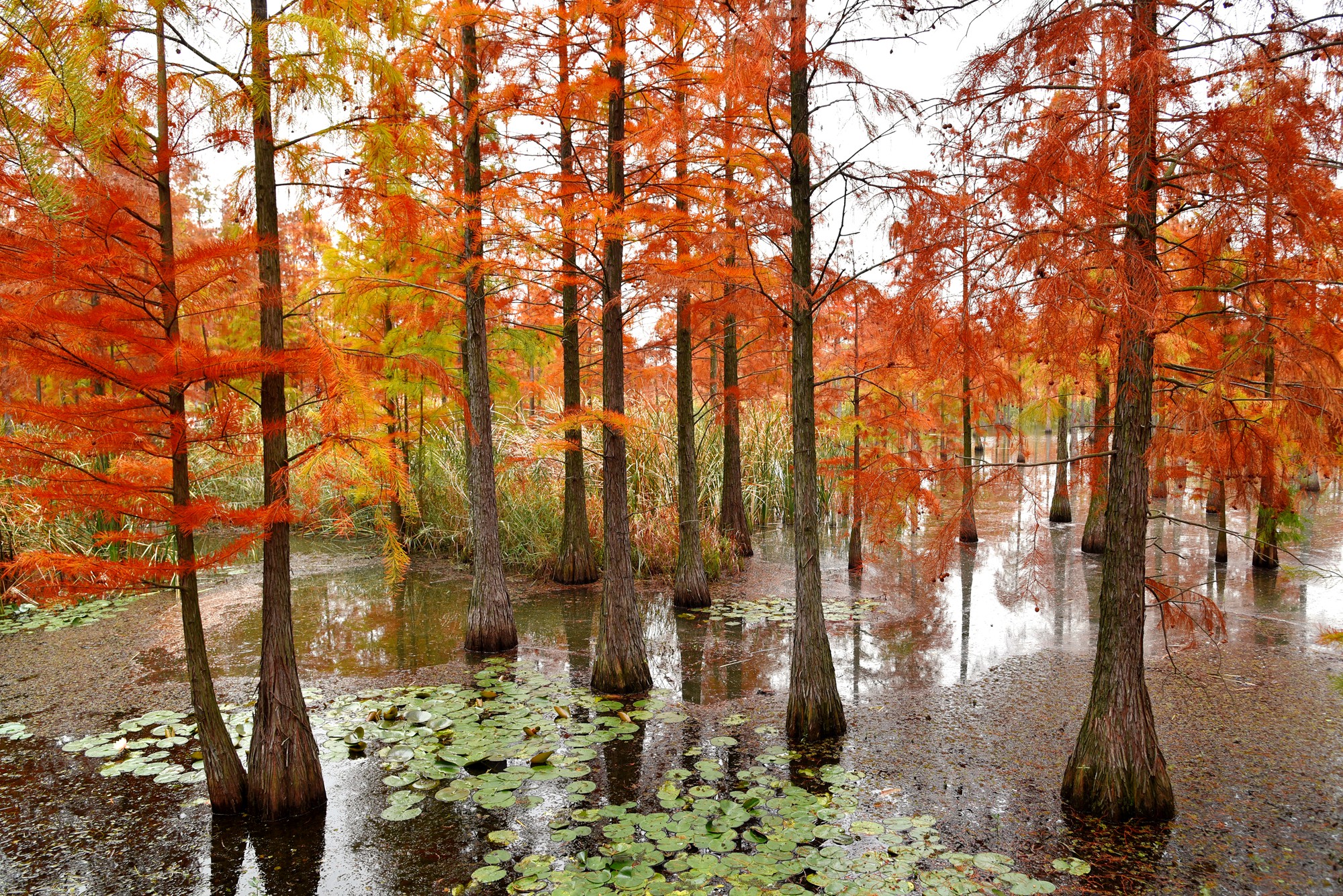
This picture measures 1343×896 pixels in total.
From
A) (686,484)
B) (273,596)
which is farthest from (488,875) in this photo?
(686,484)

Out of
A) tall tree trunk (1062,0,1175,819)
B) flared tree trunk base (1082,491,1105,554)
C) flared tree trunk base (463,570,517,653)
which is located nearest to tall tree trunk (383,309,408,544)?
flared tree trunk base (463,570,517,653)

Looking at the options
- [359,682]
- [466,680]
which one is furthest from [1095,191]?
[359,682]

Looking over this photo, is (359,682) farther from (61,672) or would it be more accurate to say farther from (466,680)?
(61,672)

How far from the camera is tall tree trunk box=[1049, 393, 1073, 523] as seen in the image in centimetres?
1447

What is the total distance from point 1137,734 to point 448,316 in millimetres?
9470

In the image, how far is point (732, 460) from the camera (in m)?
13.1

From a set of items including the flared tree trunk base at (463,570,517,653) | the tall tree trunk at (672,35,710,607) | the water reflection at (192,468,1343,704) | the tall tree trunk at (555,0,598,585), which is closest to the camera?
the water reflection at (192,468,1343,704)

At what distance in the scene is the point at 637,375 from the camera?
14.4 meters

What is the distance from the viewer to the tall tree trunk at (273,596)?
514 cm

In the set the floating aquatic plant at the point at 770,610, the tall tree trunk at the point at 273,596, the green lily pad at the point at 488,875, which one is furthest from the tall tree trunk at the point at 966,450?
the tall tree trunk at the point at 273,596

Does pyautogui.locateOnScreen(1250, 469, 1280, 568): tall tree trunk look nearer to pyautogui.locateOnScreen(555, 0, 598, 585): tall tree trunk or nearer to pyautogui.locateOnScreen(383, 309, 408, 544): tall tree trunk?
pyautogui.locateOnScreen(555, 0, 598, 585): tall tree trunk

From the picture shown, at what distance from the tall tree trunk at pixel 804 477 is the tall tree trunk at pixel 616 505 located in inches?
68.1

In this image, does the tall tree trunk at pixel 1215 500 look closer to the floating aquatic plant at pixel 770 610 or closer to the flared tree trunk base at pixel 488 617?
the floating aquatic plant at pixel 770 610

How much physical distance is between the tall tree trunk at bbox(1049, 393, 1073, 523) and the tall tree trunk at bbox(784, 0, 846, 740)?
373 inches
